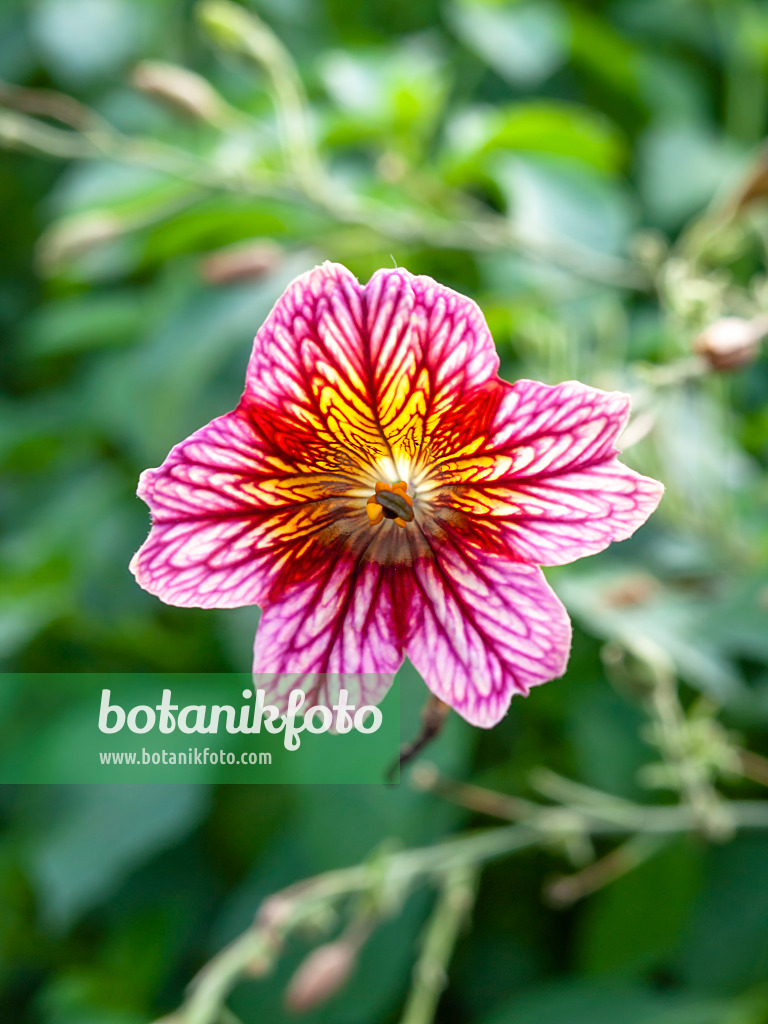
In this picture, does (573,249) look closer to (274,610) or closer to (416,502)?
(416,502)

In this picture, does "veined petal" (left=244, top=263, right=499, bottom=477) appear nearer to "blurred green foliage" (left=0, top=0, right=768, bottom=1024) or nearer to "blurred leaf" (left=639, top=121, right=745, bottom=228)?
"blurred green foliage" (left=0, top=0, right=768, bottom=1024)

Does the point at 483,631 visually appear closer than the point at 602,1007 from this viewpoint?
Yes

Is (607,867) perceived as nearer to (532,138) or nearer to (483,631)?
(483,631)

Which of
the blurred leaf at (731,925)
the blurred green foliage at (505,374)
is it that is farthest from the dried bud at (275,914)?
the blurred leaf at (731,925)

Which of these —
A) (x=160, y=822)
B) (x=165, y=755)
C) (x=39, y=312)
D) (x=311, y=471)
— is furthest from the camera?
(x=39, y=312)

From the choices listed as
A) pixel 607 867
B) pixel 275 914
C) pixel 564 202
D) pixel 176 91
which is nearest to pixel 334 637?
pixel 275 914

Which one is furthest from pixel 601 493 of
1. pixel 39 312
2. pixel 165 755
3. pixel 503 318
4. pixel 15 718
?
pixel 39 312

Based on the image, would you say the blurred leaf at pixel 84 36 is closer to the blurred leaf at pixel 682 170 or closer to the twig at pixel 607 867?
the blurred leaf at pixel 682 170
